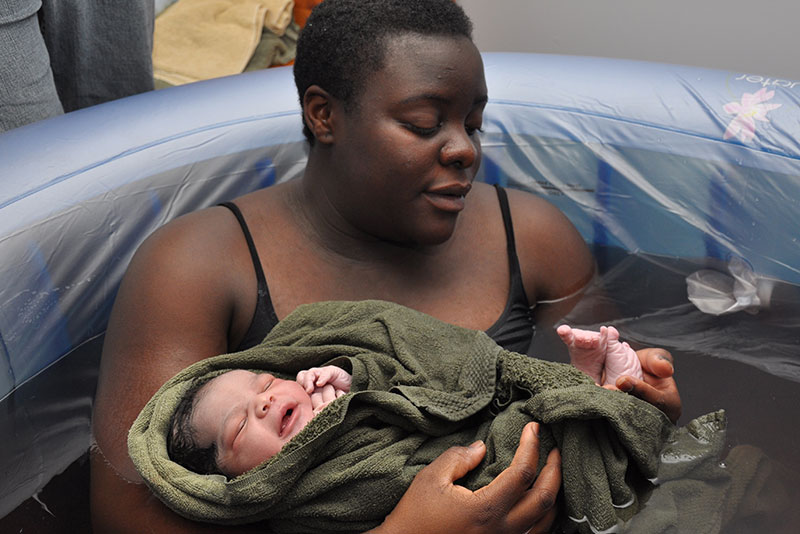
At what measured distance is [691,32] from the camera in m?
3.05

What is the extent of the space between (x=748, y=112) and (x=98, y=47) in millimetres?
1679

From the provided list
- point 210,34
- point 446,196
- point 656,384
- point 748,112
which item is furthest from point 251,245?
point 210,34

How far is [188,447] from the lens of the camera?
1.35 metres

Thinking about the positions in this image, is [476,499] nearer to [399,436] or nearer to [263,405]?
[399,436]

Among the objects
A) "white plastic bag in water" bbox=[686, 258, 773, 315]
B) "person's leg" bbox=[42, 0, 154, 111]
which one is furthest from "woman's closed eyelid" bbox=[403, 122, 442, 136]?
"person's leg" bbox=[42, 0, 154, 111]

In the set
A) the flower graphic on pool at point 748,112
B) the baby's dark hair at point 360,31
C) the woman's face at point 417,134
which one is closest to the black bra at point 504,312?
the woman's face at point 417,134

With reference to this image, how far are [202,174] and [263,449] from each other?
94 cm

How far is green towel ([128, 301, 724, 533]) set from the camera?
130cm

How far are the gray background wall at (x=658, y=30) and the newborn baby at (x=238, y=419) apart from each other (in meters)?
2.21

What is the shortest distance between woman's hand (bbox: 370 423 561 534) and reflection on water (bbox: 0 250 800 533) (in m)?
0.21

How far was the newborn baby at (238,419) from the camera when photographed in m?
1.31

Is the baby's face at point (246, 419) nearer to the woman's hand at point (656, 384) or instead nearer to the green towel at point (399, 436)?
the green towel at point (399, 436)

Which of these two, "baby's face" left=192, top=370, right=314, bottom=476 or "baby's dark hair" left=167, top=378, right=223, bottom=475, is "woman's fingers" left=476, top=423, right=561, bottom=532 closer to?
"baby's face" left=192, top=370, right=314, bottom=476

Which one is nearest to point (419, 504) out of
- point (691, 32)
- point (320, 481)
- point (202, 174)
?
point (320, 481)
